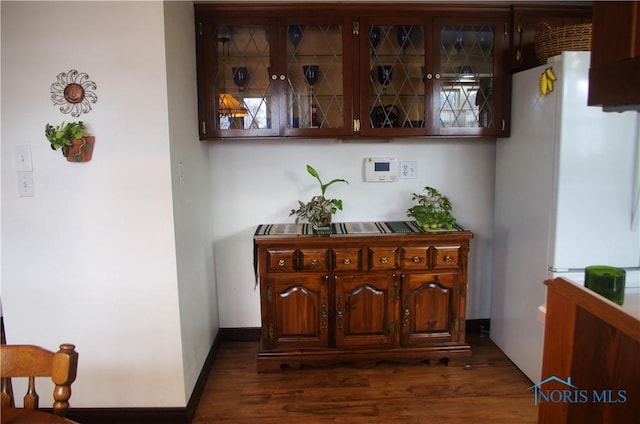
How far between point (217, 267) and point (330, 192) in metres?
0.97

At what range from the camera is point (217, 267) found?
2941 mm

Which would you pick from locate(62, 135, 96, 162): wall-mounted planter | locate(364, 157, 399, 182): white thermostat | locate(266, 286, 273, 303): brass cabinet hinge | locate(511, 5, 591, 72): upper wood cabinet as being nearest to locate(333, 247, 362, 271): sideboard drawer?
locate(266, 286, 273, 303): brass cabinet hinge

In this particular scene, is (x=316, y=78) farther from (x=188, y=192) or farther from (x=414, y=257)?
(x=414, y=257)

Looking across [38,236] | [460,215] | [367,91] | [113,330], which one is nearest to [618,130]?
[460,215]

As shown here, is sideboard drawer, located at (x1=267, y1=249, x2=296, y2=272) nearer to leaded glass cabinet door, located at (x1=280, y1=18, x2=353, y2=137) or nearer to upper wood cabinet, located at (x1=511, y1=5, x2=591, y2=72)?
Result: leaded glass cabinet door, located at (x1=280, y1=18, x2=353, y2=137)

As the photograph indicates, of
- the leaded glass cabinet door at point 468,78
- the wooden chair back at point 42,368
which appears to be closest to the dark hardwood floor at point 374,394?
the wooden chair back at point 42,368

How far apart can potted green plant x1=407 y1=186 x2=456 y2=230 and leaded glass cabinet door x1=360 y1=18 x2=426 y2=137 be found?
1.47 ft

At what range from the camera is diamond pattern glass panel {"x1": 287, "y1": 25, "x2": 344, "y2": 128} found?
253 centimetres

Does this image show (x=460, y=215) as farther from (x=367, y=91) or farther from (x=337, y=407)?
(x=337, y=407)

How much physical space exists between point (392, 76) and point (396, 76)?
0.03 meters

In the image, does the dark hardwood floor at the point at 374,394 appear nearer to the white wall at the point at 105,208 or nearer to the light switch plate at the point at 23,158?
the white wall at the point at 105,208

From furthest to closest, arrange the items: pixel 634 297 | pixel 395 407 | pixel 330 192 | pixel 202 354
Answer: pixel 330 192 < pixel 202 354 < pixel 395 407 < pixel 634 297

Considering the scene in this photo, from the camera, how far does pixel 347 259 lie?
8.19 feet

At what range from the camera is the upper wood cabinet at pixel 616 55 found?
0.73 metres
